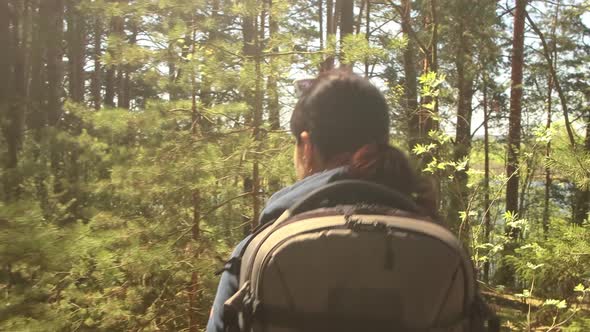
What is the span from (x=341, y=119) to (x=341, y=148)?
0.29 ft

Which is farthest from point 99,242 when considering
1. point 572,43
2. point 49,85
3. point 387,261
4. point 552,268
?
point 572,43

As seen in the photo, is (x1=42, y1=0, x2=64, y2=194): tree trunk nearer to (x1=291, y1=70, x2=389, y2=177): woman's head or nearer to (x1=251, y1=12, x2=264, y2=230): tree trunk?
(x1=251, y1=12, x2=264, y2=230): tree trunk

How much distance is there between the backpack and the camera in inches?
46.9

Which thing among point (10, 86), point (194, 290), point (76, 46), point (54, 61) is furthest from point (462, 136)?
point (76, 46)

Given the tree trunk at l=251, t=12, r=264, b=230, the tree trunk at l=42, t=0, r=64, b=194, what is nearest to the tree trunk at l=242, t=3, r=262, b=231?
the tree trunk at l=251, t=12, r=264, b=230

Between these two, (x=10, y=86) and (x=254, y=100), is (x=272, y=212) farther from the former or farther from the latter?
(x=10, y=86)

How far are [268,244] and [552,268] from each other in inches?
129

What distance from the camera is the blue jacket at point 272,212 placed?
136 cm

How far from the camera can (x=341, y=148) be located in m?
1.47

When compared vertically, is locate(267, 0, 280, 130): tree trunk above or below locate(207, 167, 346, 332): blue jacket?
above

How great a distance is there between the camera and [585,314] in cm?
362

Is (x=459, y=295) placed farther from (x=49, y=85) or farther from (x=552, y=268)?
(x=49, y=85)

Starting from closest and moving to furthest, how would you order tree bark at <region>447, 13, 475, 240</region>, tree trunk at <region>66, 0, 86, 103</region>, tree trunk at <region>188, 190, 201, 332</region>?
tree trunk at <region>188, 190, 201, 332</region> < tree bark at <region>447, 13, 475, 240</region> < tree trunk at <region>66, 0, 86, 103</region>

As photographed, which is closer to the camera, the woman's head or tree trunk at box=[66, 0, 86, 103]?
the woman's head
